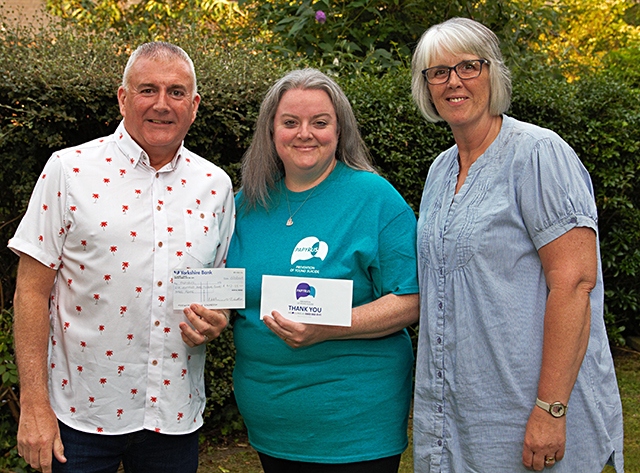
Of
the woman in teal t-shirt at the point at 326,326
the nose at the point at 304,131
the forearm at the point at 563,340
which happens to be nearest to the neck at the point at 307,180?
A: the woman in teal t-shirt at the point at 326,326

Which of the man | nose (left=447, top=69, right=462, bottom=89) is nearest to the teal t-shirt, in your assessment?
the man

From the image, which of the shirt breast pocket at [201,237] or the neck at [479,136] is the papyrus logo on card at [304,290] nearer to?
the shirt breast pocket at [201,237]

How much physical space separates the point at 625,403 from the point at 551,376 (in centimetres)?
376

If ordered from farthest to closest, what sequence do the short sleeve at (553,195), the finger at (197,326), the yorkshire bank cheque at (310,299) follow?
1. the finger at (197,326)
2. the yorkshire bank cheque at (310,299)
3. the short sleeve at (553,195)

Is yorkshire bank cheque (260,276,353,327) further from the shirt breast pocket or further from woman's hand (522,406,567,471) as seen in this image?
woman's hand (522,406,567,471)

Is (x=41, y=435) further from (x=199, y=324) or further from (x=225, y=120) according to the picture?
(x=225, y=120)

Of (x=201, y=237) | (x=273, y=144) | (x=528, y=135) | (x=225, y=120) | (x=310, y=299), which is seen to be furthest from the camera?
(x=225, y=120)

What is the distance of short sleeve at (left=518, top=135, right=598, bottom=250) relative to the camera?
2.13 meters

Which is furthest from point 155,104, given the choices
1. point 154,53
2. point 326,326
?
point 326,326

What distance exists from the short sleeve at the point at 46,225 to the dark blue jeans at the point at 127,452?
0.61m

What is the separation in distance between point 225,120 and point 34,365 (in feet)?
7.27

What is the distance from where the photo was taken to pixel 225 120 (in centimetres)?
425

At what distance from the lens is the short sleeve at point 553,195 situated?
2133mm

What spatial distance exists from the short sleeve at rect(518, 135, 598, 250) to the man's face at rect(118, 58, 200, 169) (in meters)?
1.24
